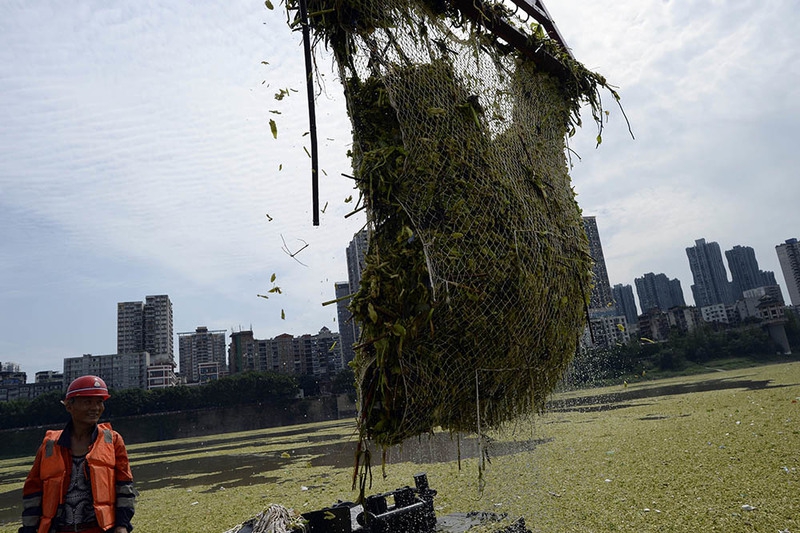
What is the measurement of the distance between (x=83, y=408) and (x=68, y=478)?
1.17 ft

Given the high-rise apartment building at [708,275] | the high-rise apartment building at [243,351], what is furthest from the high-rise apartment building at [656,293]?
the high-rise apartment building at [243,351]

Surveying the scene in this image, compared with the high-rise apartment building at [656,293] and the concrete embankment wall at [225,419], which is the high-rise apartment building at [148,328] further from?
the high-rise apartment building at [656,293]

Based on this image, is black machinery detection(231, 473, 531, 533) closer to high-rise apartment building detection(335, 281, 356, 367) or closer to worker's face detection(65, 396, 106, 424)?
high-rise apartment building detection(335, 281, 356, 367)

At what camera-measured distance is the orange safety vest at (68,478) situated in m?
2.48

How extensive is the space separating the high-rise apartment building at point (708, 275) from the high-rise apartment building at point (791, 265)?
25292 mm

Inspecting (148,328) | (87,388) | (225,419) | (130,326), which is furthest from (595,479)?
(130,326)

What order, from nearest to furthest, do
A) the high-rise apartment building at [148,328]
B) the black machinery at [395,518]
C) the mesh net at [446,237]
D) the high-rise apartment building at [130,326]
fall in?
the mesh net at [446,237] → the black machinery at [395,518] → the high-rise apartment building at [148,328] → the high-rise apartment building at [130,326]

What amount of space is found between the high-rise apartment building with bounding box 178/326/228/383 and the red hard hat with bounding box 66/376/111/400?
8781cm

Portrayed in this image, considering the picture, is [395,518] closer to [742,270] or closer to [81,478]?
[81,478]

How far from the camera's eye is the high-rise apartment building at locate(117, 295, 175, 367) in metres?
78.3

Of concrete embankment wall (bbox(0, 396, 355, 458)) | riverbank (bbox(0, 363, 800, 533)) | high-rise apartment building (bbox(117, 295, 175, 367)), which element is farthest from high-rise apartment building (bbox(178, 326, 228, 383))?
riverbank (bbox(0, 363, 800, 533))

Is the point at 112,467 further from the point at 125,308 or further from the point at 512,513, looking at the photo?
the point at 125,308

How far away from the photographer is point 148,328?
263 feet

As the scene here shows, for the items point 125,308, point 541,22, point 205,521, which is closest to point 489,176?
point 541,22
